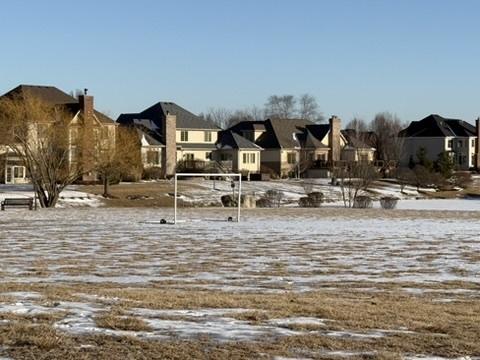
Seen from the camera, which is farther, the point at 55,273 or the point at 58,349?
the point at 55,273

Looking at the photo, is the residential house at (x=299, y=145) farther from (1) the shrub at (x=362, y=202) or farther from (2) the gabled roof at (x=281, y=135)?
(1) the shrub at (x=362, y=202)

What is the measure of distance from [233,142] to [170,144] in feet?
30.4

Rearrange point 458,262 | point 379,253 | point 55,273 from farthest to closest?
point 379,253, point 458,262, point 55,273

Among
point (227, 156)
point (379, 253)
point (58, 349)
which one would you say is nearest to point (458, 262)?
point (379, 253)

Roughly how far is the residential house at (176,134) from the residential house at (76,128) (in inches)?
451

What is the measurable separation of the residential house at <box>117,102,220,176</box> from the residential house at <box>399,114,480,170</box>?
3700 centimetres

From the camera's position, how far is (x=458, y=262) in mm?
21578

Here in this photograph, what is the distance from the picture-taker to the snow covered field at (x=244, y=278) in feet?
33.6

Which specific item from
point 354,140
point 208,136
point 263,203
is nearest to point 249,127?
point 208,136

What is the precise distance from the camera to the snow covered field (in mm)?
10250

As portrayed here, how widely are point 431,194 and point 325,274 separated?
6816cm

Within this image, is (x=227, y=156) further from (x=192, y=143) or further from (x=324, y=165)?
(x=324, y=165)

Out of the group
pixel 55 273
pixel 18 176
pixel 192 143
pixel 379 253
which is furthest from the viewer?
pixel 192 143

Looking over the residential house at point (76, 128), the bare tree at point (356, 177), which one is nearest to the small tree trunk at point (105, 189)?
the residential house at point (76, 128)
